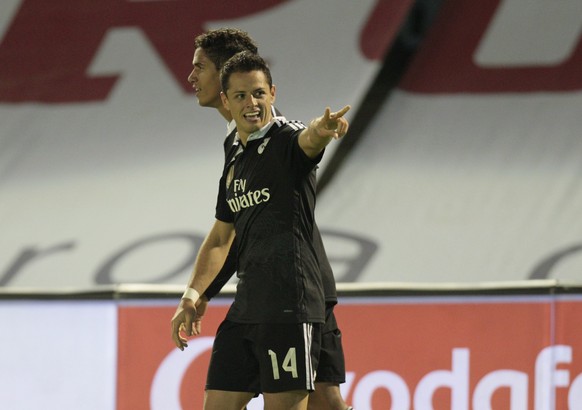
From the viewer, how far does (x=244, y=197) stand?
3.11m

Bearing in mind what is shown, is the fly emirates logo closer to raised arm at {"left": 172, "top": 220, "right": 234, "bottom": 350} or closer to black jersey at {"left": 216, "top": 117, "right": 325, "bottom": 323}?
black jersey at {"left": 216, "top": 117, "right": 325, "bottom": 323}

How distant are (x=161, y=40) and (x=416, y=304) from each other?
77.2 inches

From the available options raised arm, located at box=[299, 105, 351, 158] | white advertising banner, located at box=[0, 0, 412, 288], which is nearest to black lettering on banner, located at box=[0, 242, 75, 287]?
white advertising banner, located at box=[0, 0, 412, 288]

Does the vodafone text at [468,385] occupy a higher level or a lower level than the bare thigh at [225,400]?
higher

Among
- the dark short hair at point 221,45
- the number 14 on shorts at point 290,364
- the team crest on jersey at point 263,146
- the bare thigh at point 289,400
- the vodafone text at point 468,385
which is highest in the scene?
the dark short hair at point 221,45

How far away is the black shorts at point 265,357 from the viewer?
3.02 metres

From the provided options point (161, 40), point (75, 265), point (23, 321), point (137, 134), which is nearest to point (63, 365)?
point (23, 321)

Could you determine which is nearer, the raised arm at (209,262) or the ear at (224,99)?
the ear at (224,99)

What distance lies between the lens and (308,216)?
10.1ft

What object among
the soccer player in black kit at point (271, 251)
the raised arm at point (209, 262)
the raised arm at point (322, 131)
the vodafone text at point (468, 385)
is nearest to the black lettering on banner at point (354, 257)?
the vodafone text at point (468, 385)

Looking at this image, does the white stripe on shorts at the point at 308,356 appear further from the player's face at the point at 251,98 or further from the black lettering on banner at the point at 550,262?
the black lettering on banner at the point at 550,262

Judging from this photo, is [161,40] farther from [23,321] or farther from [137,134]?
[23,321]

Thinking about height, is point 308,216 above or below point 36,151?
below

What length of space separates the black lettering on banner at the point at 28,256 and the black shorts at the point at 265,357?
2070 millimetres
